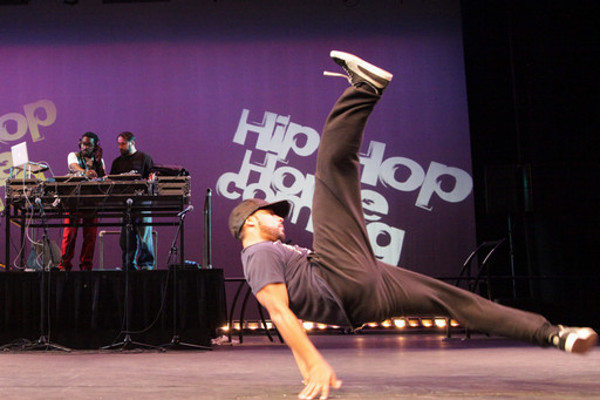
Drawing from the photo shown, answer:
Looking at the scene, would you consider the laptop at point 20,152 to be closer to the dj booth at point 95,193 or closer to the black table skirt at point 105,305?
the dj booth at point 95,193

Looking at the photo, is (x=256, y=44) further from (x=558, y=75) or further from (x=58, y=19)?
(x=558, y=75)

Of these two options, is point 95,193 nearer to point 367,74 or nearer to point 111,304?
point 111,304

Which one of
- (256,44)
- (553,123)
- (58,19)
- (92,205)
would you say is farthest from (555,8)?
(58,19)

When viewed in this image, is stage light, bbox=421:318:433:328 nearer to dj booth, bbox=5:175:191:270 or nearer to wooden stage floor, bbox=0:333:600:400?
wooden stage floor, bbox=0:333:600:400

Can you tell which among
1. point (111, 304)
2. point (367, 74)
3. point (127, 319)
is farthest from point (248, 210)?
point (111, 304)

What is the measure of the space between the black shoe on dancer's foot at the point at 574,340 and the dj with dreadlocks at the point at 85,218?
4.55 meters

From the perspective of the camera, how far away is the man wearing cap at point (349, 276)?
8.73 ft

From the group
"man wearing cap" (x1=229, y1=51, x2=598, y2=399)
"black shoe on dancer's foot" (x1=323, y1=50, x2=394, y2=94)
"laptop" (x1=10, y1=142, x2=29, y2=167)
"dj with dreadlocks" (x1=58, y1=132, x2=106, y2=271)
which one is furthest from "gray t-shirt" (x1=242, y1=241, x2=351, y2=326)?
"laptop" (x1=10, y1=142, x2=29, y2=167)

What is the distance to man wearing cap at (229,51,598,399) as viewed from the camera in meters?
2.66

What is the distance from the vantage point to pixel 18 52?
913 centimetres

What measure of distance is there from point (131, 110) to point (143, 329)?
414cm

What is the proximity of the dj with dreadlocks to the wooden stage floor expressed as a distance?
121 cm

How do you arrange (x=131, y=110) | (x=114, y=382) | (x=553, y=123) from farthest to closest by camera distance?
(x=131, y=110)
(x=553, y=123)
(x=114, y=382)

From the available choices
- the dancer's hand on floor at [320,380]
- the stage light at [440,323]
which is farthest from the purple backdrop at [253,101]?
the dancer's hand on floor at [320,380]
